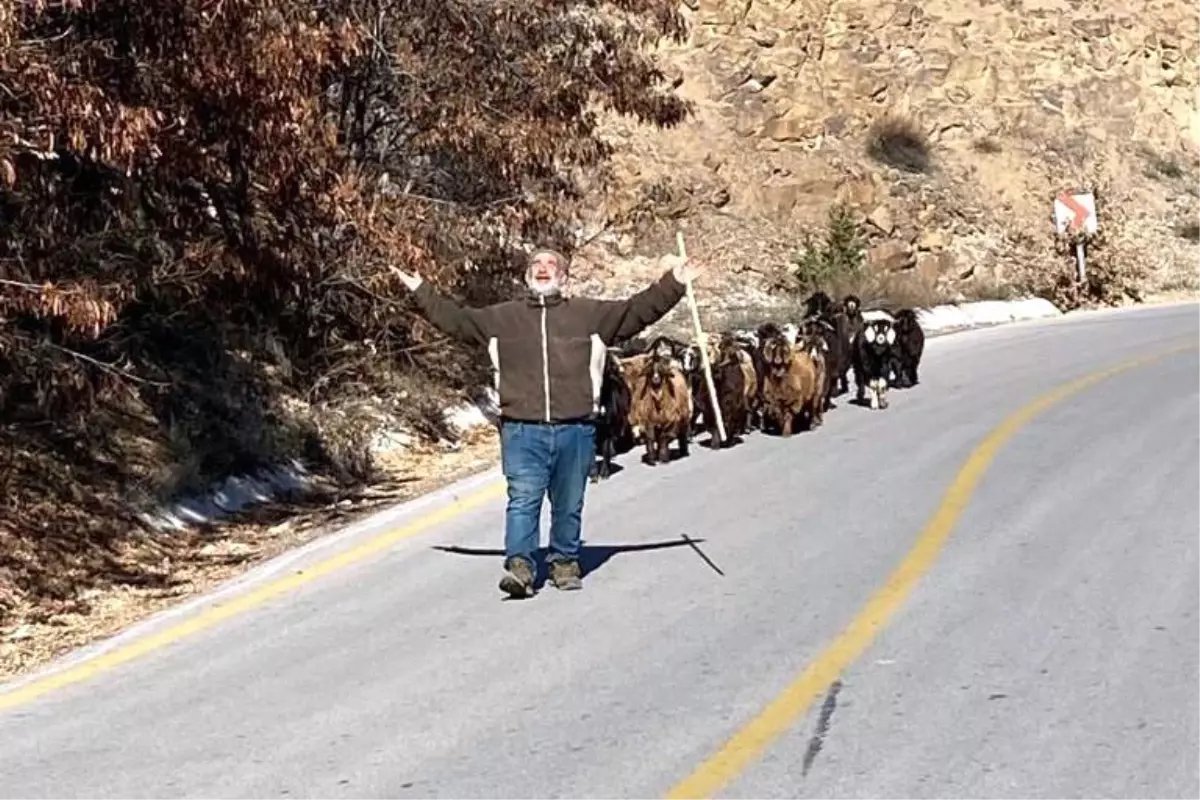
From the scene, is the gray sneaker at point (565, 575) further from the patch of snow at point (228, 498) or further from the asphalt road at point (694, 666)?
the patch of snow at point (228, 498)

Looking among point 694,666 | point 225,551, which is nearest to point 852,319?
point 225,551

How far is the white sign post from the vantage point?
3469 cm

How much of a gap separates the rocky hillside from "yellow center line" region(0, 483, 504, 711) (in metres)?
21.6

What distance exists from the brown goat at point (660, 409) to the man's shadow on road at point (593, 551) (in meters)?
3.45

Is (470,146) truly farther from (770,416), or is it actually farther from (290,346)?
(770,416)

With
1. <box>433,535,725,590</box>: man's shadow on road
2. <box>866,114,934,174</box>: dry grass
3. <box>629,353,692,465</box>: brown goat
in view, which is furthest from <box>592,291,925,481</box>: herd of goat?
<box>866,114,934,174</box>: dry grass

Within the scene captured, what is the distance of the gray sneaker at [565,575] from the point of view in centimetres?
897

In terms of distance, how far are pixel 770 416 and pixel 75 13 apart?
305 inches

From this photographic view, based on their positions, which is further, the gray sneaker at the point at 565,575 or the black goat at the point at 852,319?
the black goat at the point at 852,319

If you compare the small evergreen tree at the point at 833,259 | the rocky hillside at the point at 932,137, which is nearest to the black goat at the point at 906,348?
the small evergreen tree at the point at 833,259

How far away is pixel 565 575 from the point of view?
29.5 ft

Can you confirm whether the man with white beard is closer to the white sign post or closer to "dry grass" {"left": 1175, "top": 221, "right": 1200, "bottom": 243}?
the white sign post

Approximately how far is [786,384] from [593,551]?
5324 millimetres

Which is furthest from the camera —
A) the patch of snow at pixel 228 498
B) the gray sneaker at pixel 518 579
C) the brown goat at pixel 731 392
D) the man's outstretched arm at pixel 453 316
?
the brown goat at pixel 731 392
